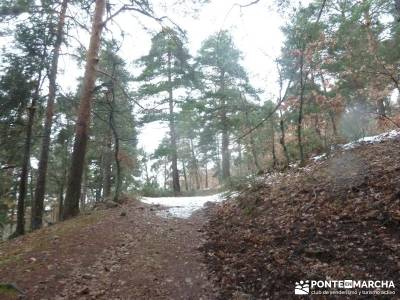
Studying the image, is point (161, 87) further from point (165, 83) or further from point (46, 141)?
point (46, 141)

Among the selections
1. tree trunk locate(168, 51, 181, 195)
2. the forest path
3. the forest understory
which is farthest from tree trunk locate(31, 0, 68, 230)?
tree trunk locate(168, 51, 181, 195)

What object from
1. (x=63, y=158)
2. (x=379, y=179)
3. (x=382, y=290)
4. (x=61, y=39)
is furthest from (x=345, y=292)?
(x=63, y=158)

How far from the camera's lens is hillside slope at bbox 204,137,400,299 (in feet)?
14.5

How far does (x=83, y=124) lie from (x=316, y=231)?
7.51m

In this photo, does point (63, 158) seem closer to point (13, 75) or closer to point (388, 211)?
point (13, 75)

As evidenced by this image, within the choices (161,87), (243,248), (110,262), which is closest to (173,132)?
(161,87)

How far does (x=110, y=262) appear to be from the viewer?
611cm

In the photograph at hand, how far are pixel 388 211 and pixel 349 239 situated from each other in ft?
2.86

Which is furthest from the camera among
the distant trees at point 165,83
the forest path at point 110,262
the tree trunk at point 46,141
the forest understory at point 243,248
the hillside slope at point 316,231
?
the distant trees at point 165,83

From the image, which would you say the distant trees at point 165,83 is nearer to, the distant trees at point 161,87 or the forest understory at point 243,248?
the distant trees at point 161,87

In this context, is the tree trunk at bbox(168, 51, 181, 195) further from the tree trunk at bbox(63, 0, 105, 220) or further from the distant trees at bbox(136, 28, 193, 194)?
the tree trunk at bbox(63, 0, 105, 220)

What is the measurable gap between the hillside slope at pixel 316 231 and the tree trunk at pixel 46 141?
6.94 meters

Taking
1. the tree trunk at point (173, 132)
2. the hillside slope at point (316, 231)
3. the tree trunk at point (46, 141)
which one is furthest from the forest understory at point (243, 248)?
the tree trunk at point (173, 132)

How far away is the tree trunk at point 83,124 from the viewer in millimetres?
9695
